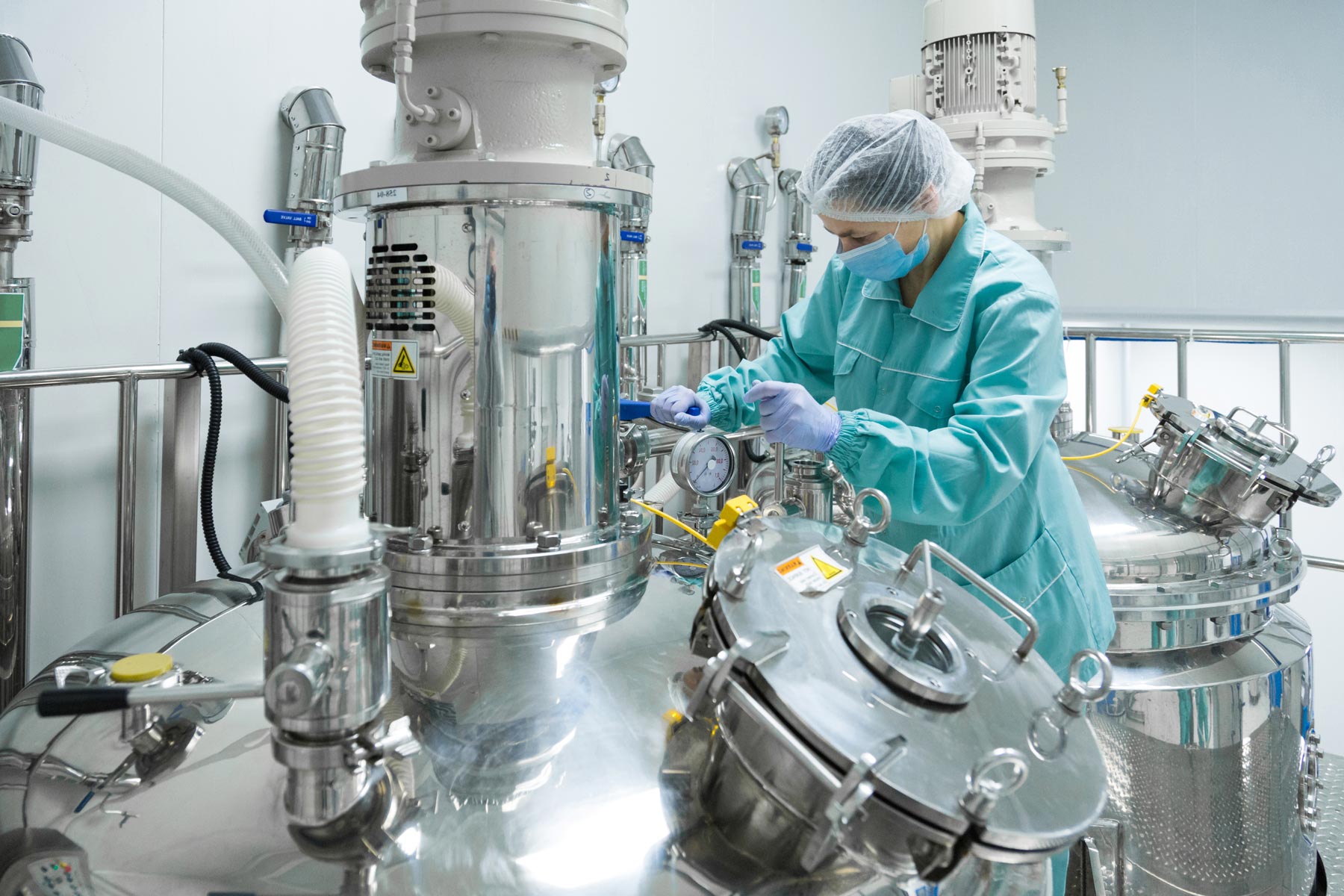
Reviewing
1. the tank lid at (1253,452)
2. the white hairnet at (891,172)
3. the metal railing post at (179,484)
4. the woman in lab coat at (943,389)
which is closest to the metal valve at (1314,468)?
the tank lid at (1253,452)

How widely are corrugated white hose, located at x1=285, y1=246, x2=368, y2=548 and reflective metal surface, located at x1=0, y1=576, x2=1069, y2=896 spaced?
18cm

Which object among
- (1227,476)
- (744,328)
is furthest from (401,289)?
(744,328)

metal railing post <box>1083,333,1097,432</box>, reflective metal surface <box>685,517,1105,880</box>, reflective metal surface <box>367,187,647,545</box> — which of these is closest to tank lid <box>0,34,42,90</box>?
reflective metal surface <box>367,187,647,545</box>

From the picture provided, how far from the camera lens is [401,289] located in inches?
37.8

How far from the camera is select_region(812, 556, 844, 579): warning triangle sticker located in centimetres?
90

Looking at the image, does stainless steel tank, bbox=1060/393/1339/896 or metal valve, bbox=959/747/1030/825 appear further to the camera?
stainless steel tank, bbox=1060/393/1339/896

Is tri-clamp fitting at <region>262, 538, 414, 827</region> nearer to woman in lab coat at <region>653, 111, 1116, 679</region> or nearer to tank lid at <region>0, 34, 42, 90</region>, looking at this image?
woman in lab coat at <region>653, 111, 1116, 679</region>

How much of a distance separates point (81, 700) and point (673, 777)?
1.31ft

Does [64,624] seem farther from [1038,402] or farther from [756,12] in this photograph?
[756,12]

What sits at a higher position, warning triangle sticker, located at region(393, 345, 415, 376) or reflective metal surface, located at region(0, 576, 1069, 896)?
warning triangle sticker, located at region(393, 345, 415, 376)

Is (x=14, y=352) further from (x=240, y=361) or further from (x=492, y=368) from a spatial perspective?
(x=492, y=368)

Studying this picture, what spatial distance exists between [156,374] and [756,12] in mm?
2647

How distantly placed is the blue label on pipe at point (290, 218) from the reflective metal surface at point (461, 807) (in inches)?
51.9

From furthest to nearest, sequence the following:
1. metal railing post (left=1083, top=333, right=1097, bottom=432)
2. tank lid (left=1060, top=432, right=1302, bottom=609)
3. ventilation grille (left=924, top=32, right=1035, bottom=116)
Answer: metal railing post (left=1083, top=333, right=1097, bottom=432)
ventilation grille (left=924, top=32, right=1035, bottom=116)
tank lid (left=1060, top=432, right=1302, bottom=609)
